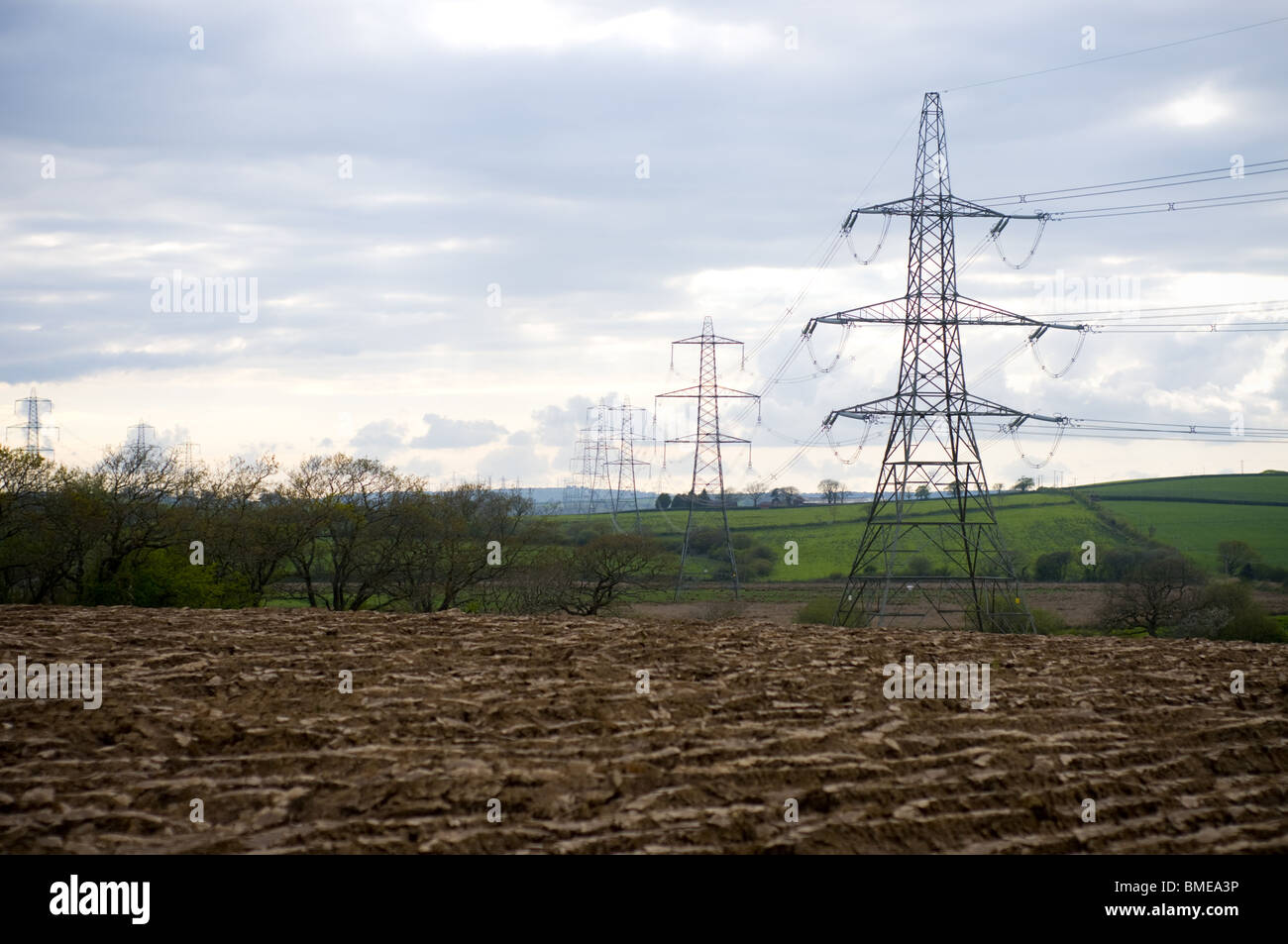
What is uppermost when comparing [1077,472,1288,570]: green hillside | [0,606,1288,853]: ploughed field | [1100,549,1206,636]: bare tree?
[1077,472,1288,570]: green hillside

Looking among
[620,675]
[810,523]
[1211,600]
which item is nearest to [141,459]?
[620,675]

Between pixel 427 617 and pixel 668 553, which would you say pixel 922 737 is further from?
pixel 668 553

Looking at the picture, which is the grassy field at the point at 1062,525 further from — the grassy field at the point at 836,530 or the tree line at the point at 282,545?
the tree line at the point at 282,545

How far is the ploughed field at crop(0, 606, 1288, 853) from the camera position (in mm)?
8547

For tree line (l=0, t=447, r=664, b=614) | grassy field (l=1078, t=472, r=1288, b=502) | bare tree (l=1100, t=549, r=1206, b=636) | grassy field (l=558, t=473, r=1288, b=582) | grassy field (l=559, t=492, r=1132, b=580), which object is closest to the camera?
tree line (l=0, t=447, r=664, b=614)

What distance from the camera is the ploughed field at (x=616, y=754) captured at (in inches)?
336

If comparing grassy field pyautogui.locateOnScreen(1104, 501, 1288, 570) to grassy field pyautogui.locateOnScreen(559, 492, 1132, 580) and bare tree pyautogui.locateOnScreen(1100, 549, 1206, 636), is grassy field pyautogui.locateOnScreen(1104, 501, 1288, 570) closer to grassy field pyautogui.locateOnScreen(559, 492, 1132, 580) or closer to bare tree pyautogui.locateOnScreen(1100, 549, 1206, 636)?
grassy field pyautogui.locateOnScreen(559, 492, 1132, 580)

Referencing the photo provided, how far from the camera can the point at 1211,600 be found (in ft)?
130

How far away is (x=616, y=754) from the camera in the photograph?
33.0 feet

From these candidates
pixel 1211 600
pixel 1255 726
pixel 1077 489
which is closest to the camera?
pixel 1255 726

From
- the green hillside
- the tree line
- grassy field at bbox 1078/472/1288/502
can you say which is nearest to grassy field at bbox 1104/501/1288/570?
the green hillside

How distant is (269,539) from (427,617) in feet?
78.4

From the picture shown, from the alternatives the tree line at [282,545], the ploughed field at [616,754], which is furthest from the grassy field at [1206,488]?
the ploughed field at [616,754]
